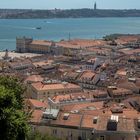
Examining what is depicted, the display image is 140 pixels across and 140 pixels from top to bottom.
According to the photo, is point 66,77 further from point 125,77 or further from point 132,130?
point 132,130

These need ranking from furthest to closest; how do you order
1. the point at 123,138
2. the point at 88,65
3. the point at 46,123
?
1. the point at 88,65
2. the point at 46,123
3. the point at 123,138

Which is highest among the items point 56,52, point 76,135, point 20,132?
point 20,132

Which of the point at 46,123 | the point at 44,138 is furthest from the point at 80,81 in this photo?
the point at 44,138

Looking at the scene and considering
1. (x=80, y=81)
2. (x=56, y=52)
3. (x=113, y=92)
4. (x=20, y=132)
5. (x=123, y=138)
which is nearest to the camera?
(x=20, y=132)

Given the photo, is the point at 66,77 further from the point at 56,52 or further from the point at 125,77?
the point at 56,52

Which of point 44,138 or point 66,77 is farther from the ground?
point 44,138

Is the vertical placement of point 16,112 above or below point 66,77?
above

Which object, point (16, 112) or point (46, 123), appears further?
point (46, 123)

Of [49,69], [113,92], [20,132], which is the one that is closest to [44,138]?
[20,132]

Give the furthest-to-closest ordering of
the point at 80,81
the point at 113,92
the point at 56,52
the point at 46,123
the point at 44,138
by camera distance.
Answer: the point at 56,52 < the point at 80,81 < the point at 113,92 < the point at 46,123 < the point at 44,138
